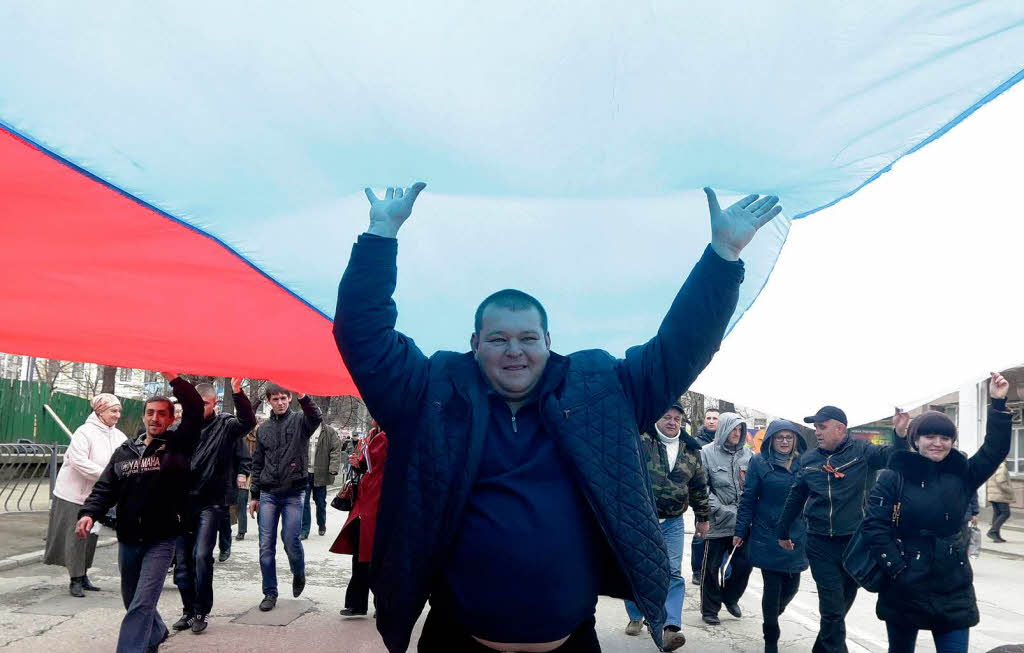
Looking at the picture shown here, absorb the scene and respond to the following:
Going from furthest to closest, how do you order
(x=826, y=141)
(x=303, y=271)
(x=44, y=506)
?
(x=44, y=506) → (x=303, y=271) → (x=826, y=141)

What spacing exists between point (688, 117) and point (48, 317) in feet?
12.2

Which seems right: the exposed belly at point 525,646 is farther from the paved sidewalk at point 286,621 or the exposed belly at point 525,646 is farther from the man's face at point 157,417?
the paved sidewalk at point 286,621

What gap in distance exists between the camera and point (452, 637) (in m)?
2.90

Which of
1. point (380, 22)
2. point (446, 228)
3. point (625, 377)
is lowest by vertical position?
point (625, 377)

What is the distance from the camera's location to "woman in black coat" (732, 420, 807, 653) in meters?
6.93

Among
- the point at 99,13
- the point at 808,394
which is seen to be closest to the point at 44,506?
the point at 808,394

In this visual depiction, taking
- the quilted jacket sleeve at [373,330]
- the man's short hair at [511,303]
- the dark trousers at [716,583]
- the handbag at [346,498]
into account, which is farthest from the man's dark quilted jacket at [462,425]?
the dark trousers at [716,583]

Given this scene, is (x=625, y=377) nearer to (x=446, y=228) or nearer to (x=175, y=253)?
(x=446, y=228)

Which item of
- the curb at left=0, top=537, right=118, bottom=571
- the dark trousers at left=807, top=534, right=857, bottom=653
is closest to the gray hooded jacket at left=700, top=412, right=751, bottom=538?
the dark trousers at left=807, top=534, right=857, bottom=653

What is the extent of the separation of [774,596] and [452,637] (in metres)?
4.72

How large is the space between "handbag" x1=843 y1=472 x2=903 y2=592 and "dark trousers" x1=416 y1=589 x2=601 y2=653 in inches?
111

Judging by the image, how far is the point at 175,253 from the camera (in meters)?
4.41

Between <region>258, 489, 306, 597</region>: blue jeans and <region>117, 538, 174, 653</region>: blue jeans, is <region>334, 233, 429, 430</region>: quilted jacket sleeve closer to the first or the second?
<region>117, 538, 174, 653</region>: blue jeans

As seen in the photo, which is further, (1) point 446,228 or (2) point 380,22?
(1) point 446,228
